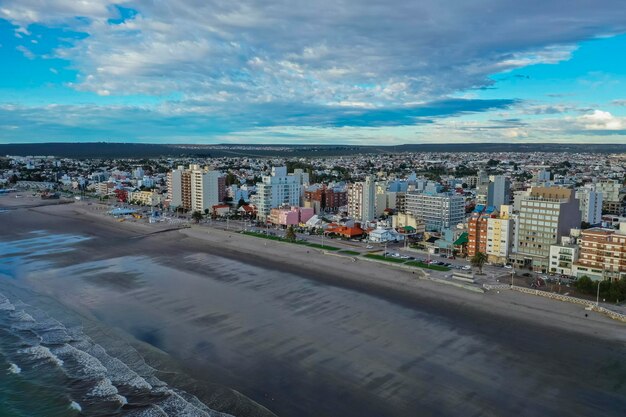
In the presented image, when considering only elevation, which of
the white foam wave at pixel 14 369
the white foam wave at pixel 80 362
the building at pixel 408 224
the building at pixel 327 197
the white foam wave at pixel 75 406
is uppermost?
the building at pixel 327 197

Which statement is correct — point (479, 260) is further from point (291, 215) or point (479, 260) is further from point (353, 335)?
point (291, 215)

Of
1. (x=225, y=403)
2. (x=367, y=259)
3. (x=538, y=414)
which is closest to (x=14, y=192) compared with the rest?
(x=367, y=259)

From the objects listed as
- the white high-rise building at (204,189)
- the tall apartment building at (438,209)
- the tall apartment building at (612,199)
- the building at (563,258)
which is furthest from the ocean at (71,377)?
the tall apartment building at (612,199)

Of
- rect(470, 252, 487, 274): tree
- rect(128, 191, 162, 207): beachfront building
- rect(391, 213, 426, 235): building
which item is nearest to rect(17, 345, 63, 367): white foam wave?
rect(470, 252, 487, 274): tree

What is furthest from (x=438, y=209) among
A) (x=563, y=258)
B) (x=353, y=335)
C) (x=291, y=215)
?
(x=353, y=335)

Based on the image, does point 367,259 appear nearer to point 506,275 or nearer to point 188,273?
point 506,275

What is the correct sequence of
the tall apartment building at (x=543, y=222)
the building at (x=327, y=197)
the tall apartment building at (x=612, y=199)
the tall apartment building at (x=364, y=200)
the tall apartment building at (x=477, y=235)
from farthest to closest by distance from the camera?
1. the building at (x=327, y=197)
2. the tall apartment building at (x=612, y=199)
3. the tall apartment building at (x=364, y=200)
4. the tall apartment building at (x=477, y=235)
5. the tall apartment building at (x=543, y=222)

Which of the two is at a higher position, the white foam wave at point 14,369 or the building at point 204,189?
the building at point 204,189

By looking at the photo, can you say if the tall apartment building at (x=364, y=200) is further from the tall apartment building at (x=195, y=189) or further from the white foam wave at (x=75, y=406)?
the white foam wave at (x=75, y=406)
